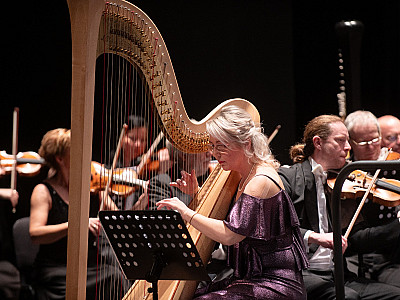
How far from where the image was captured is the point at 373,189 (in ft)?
9.11

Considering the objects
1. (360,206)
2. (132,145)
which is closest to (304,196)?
(360,206)

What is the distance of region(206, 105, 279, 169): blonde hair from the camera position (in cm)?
228

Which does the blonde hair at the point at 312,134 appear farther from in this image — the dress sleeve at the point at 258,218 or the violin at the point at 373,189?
the dress sleeve at the point at 258,218

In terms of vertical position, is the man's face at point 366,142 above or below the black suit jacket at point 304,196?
above

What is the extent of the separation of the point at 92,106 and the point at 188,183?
0.90 m

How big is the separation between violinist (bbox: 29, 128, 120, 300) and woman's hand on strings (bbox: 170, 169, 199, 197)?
2.04 ft

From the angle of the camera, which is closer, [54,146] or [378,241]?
[378,241]

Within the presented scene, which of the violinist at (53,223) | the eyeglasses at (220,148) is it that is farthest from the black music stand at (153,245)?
the violinist at (53,223)

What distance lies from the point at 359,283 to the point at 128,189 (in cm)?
145

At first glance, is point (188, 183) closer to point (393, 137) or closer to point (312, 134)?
point (312, 134)

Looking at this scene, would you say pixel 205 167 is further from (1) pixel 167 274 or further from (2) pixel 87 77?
(2) pixel 87 77

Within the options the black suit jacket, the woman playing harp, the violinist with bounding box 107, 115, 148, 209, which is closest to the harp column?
the woman playing harp

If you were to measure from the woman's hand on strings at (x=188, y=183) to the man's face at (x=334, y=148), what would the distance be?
758 millimetres

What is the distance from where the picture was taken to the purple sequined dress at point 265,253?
2111 millimetres
